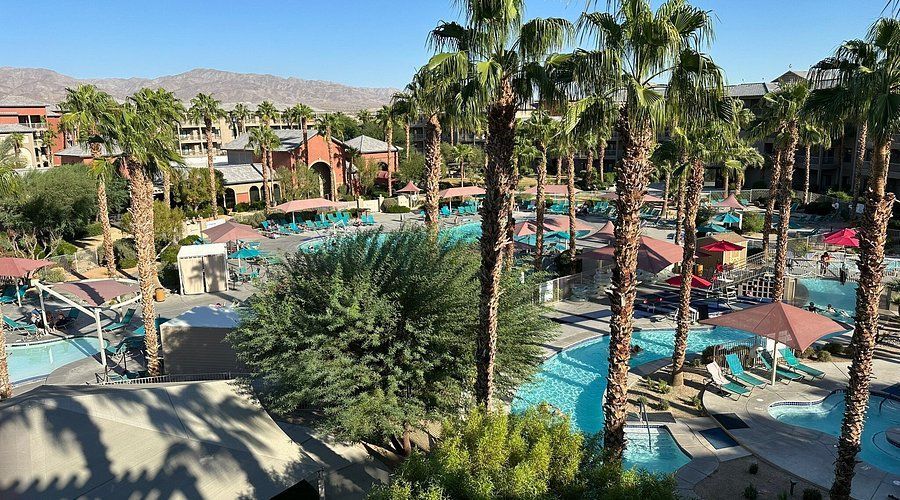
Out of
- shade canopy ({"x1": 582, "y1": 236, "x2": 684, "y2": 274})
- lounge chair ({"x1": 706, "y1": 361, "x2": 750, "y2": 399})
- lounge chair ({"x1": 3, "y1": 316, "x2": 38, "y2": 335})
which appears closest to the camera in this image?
lounge chair ({"x1": 706, "y1": 361, "x2": 750, "y2": 399})

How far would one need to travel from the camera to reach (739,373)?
17.1 m

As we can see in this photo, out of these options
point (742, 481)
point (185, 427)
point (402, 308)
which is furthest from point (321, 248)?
point (742, 481)

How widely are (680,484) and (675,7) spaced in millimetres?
9183

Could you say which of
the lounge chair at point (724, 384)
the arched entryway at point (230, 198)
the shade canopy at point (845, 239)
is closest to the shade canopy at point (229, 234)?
the arched entryway at point (230, 198)

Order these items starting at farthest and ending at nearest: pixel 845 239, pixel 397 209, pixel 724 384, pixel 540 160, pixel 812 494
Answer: pixel 397 209, pixel 540 160, pixel 845 239, pixel 724 384, pixel 812 494

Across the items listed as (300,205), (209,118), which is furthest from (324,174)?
(300,205)

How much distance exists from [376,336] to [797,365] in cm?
1323

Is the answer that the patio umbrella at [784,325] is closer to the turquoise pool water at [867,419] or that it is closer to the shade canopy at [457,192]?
the turquoise pool water at [867,419]

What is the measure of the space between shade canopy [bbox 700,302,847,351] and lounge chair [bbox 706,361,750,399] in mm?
1290

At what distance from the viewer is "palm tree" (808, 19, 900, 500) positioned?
9422mm

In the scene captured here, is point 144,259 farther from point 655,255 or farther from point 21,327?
point 655,255

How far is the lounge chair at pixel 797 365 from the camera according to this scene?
57.2ft

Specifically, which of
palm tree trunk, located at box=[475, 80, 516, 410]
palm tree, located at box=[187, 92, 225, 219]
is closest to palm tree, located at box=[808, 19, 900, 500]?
palm tree trunk, located at box=[475, 80, 516, 410]

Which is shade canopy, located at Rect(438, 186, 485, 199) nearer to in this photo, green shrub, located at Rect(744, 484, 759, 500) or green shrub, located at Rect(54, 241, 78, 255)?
green shrub, located at Rect(54, 241, 78, 255)
